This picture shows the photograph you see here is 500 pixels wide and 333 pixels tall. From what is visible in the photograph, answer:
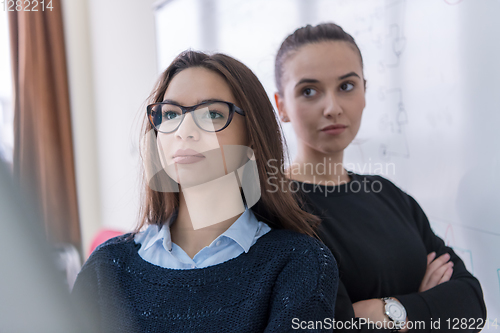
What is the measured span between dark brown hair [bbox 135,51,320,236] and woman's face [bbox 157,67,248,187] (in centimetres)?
2

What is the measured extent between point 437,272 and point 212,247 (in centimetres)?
62

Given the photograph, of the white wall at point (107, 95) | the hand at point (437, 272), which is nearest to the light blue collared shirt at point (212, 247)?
the hand at point (437, 272)

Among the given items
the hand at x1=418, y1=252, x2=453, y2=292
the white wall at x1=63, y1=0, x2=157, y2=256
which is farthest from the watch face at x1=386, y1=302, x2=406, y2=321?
the white wall at x1=63, y1=0, x2=157, y2=256

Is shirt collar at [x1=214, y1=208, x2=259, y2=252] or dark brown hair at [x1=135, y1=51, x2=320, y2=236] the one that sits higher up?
dark brown hair at [x1=135, y1=51, x2=320, y2=236]

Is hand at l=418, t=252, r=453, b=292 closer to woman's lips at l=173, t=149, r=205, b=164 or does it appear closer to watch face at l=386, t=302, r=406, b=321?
watch face at l=386, t=302, r=406, b=321

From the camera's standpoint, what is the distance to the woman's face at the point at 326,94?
110cm

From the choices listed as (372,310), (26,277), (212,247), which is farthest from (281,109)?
(26,277)

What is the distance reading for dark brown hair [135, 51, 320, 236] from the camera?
0.92 metres

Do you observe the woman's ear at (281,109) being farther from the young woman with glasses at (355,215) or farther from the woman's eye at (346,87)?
the woman's eye at (346,87)

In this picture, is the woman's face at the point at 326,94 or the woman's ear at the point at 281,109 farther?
the woman's ear at the point at 281,109

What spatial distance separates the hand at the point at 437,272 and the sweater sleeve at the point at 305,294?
1.18 feet

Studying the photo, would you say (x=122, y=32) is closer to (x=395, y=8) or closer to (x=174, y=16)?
(x=174, y=16)

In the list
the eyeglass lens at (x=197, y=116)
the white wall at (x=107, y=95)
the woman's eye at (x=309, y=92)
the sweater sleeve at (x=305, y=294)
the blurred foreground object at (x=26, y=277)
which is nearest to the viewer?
the blurred foreground object at (x=26, y=277)

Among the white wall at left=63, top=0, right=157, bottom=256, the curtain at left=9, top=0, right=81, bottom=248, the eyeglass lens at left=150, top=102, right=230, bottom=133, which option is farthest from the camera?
the curtain at left=9, top=0, right=81, bottom=248
